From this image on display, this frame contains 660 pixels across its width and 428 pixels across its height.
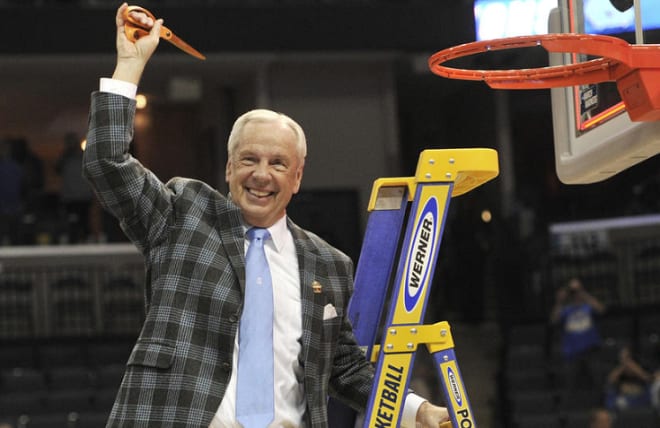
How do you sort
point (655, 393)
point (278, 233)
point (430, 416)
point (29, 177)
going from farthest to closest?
point (29, 177)
point (655, 393)
point (430, 416)
point (278, 233)

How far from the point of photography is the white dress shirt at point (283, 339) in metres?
3.08

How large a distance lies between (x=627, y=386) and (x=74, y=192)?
7.11 meters

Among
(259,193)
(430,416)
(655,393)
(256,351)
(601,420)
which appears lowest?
(655,393)

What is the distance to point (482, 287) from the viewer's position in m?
14.9

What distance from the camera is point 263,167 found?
314 cm

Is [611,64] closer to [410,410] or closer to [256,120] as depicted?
[256,120]

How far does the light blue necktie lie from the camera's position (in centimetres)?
305

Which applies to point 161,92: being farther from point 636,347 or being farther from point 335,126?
point 636,347

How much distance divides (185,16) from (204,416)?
35.2 feet

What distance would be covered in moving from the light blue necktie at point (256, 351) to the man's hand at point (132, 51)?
0.58 meters

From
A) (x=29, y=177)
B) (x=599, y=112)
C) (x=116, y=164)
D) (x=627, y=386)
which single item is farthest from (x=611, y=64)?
(x=29, y=177)

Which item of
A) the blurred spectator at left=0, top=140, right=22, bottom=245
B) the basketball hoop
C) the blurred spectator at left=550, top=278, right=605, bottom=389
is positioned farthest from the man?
the blurred spectator at left=0, top=140, right=22, bottom=245

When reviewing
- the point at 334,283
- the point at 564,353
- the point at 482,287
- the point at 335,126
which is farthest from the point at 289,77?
the point at 334,283

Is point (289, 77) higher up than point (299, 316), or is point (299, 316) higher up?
point (289, 77)
